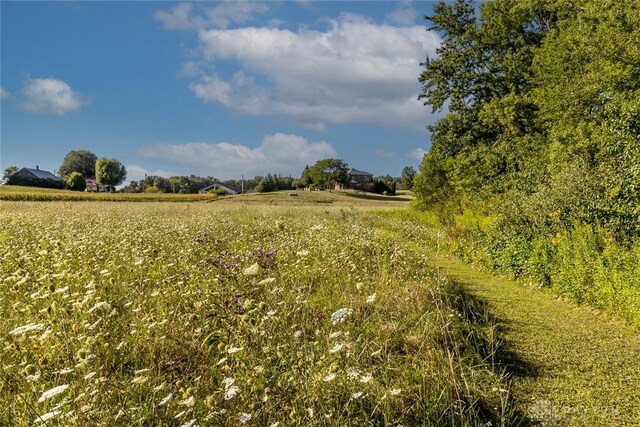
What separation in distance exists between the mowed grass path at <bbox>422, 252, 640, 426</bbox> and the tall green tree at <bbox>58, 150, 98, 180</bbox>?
146462 mm

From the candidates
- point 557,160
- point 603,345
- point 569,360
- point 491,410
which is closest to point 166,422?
point 491,410

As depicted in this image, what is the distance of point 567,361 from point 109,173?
114062 mm

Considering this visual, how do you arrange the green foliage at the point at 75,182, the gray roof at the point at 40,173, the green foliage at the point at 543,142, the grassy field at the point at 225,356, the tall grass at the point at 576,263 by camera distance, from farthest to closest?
the gray roof at the point at 40,173, the green foliage at the point at 75,182, the green foliage at the point at 543,142, the tall grass at the point at 576,263, the grassy field at the point at 225,356

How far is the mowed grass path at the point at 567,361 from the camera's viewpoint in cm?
407

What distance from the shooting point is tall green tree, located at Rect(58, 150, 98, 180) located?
127m

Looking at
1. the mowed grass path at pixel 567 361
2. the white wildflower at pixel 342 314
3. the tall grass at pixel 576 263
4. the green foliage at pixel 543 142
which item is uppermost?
the green foliage at pixel 543 142

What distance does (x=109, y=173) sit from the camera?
102 metres

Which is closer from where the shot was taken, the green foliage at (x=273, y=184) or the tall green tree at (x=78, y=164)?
the green foliage at (x=273, y=184)

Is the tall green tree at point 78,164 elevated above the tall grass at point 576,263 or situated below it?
above

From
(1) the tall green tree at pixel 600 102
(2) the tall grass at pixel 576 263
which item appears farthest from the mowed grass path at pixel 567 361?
(1) the tall green tree at pixel 600 102

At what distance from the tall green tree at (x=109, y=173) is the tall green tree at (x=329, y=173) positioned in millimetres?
54375

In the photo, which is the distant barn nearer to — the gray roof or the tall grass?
the gray roof

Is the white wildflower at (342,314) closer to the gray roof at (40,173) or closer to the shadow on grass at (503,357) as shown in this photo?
the shadow on grass at (503,357)

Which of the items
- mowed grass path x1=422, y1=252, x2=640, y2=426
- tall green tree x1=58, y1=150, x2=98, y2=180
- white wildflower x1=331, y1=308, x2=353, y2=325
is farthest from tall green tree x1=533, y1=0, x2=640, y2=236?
tall green tree x1=58, y1=150, x2=98, y2=180
